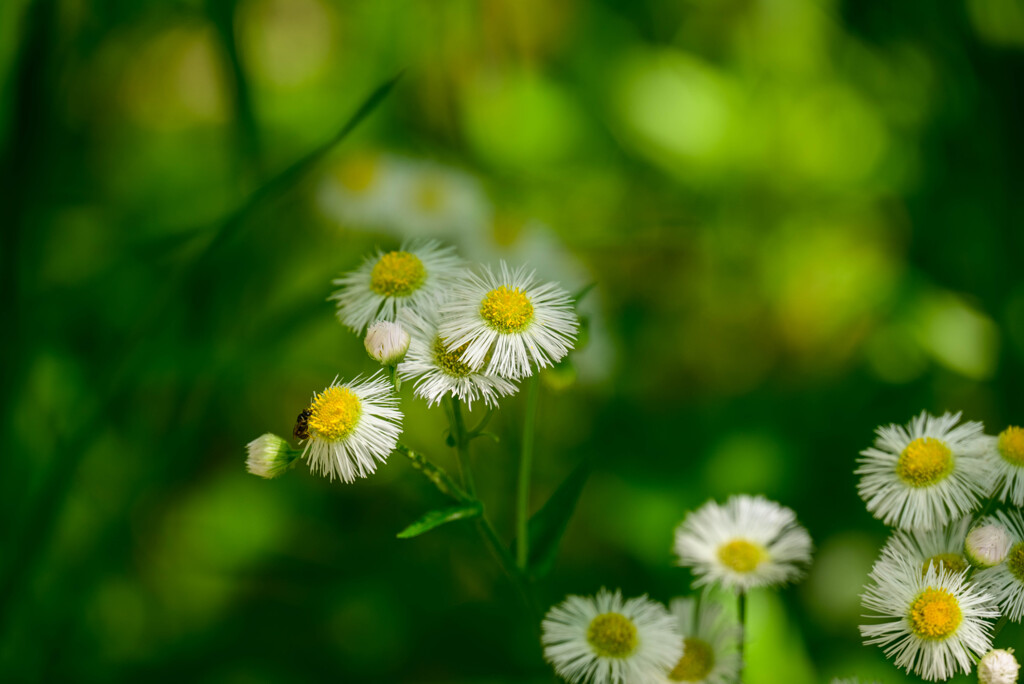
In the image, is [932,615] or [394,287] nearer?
[932,615]

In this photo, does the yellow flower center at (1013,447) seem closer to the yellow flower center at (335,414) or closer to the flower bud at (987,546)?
the flower bud at (987,546)

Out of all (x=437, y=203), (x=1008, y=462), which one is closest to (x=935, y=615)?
(x=1008, y=462)

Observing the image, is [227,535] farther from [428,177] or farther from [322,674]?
[428,177]

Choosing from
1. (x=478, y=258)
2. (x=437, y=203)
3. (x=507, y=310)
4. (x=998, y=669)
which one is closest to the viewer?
(x=998, y=669)

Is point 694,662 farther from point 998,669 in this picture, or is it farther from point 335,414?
point 335,414

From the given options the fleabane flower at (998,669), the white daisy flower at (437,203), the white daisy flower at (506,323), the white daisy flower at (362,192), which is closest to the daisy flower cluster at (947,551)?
the fleabane flower at (998,669)

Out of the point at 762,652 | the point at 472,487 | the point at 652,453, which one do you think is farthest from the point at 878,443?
the point at 652,453
